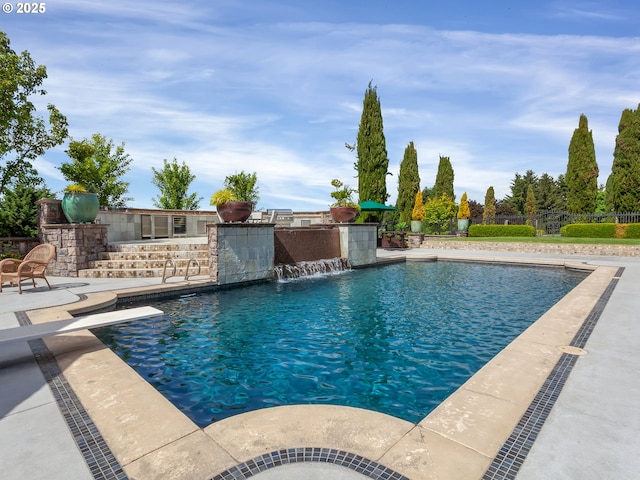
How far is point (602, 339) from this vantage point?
4840mm

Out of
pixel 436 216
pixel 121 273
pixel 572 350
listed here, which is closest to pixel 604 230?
pixel 436 216

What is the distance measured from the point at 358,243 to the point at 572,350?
10632mm

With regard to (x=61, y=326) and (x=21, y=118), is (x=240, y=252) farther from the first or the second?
(x=21, y=118)

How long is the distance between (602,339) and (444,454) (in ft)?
13.1

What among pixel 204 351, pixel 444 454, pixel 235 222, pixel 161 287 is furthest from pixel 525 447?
pixel 235 222

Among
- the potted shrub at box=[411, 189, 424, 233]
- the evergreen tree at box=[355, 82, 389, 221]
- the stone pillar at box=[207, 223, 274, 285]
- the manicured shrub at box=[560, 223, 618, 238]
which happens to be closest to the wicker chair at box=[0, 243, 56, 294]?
the stone pillar at box=[207, 223, 274, 285]

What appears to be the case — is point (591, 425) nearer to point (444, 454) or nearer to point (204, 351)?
point (444, 454)

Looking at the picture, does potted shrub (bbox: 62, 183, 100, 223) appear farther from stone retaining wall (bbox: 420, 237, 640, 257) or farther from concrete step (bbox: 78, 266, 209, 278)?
stone retaining wall (bbox: 420, 237, 640, 257)

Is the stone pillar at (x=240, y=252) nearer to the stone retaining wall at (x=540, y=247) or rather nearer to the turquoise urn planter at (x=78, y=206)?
the turquoise urn planter at (x=78, y=206)

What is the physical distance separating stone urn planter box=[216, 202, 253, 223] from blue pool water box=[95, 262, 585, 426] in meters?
2.34

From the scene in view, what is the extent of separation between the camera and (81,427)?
278 centimetres

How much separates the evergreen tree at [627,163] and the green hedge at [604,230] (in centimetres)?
784

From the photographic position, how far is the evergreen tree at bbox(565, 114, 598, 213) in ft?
93.7

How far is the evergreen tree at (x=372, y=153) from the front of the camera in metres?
25.0
